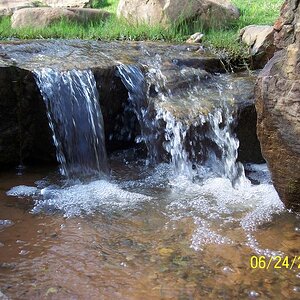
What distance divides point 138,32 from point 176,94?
1862 millimetres

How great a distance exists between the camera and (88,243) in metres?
3.26

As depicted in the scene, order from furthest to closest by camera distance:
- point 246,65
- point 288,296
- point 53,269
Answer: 1. point 246,65
2. point 53,269
3. point 288,296

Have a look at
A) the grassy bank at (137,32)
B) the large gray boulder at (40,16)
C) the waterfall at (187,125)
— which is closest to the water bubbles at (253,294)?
the waterfall at (187,125)

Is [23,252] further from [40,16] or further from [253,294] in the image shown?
[40,16]

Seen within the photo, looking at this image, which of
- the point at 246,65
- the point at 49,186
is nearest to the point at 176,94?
the point at 246,65

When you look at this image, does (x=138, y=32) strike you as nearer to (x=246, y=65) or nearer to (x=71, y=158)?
(x=246, y=65)

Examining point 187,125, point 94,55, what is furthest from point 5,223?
point 94,55

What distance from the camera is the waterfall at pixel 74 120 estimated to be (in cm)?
474

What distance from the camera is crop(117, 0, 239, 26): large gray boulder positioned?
6941mm

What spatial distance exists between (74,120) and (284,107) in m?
2.13
